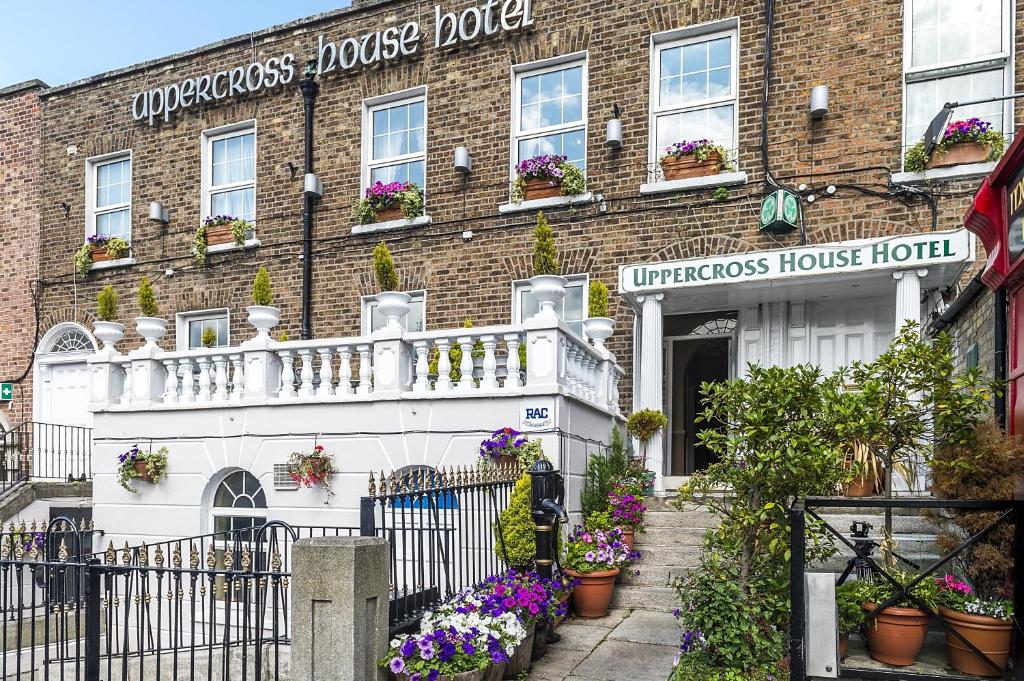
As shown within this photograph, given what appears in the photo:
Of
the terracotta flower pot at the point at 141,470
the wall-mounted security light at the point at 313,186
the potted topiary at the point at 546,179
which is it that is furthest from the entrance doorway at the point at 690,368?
the terracotta flower pot at the point at 141,470

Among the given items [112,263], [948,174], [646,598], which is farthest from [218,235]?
[948,174]

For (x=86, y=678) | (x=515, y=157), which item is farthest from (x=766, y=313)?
(x=86, y=678)

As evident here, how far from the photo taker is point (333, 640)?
4.66 metres

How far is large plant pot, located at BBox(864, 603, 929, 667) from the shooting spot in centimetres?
541

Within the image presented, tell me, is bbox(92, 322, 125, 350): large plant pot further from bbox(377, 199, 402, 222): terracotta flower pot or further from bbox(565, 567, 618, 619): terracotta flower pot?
bbox(565, 567, 618, 619): terracotta flower pot

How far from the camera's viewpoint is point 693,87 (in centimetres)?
1127

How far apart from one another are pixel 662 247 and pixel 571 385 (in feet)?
11.4

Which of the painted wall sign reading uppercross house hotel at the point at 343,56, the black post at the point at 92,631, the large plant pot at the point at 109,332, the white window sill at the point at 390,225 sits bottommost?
the black post at the point at 92,631

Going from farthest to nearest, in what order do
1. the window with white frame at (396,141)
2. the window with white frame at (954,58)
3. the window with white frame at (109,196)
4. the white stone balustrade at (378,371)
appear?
1. the window with white frame at (109,196)
2. the window with white frame at (396,141)
3. the window with white frame at (954,58)
4. the white stone balustrade at (378,371)

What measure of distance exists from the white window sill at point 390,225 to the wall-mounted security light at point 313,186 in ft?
3.11

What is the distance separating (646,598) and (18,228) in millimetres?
14791

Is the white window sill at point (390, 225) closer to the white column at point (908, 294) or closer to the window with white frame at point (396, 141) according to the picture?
the window with white frame at point (396, 141)

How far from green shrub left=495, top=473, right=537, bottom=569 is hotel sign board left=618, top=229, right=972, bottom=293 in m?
4.08

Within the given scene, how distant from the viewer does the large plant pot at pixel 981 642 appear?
17.0ft
